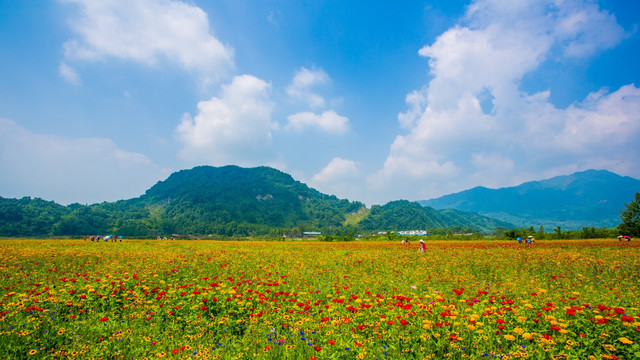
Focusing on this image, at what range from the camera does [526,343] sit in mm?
4746

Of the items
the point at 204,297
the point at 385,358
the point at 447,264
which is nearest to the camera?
the point at 385,358

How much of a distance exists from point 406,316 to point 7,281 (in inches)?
494

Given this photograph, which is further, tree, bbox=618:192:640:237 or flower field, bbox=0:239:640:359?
tree, bbox=618:192:640:237

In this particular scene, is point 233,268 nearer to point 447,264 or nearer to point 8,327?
point 8,327

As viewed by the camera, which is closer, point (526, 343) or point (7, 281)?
point (526, 343)

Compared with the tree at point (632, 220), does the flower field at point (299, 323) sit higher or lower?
lower

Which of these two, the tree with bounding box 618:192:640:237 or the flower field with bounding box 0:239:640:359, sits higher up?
the tree with bounding box 618:192:640:237

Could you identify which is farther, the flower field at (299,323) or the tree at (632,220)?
the tree at (632,220)

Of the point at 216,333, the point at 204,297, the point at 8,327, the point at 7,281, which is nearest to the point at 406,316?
the point at 216,333

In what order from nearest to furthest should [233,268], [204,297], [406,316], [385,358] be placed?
[385,358] → [406,316] → [204,297] → [233,268]

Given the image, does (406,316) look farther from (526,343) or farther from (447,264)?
(447,264)

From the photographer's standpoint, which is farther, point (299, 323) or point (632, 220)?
point (632, 220)

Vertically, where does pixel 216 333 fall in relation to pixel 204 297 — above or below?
below

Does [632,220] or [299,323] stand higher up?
[632,220]
